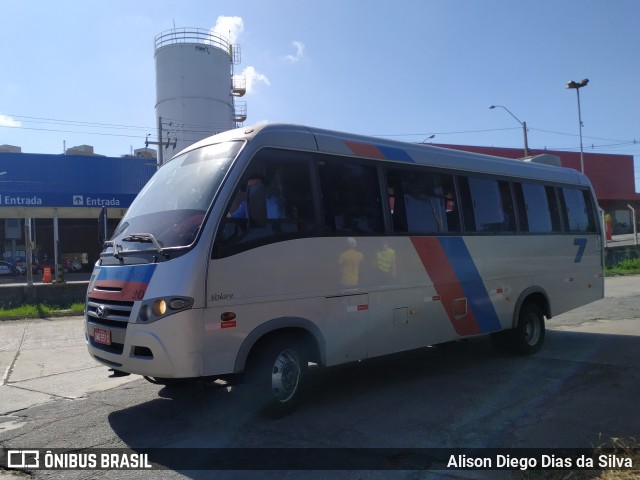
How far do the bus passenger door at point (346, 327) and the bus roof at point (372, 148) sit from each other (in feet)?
5.76

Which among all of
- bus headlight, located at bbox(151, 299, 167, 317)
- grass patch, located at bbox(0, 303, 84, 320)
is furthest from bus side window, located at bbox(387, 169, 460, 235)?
grass patch, located at bbox(0, 303, 84, 320)

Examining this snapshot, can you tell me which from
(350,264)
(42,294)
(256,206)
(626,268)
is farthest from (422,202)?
(626,268)

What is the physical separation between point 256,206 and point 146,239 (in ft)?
3.73

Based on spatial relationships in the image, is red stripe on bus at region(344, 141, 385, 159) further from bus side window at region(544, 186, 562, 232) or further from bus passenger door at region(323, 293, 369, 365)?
bus side window at region(544, 186, 562, 232)

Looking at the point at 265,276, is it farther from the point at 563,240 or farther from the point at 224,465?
the point at 563,240

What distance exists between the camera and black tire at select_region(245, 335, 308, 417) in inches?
222

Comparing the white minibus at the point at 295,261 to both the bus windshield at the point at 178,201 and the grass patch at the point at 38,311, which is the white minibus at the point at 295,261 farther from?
the grass patch at the point at 38,311

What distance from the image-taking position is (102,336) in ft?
18.7

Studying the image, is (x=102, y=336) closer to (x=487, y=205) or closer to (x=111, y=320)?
(x=111, y=320)

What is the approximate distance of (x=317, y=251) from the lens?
6.20 meters

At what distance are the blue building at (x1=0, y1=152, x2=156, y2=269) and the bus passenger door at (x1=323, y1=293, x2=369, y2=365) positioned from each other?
34666 millimetres

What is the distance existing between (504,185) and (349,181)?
3500 mm

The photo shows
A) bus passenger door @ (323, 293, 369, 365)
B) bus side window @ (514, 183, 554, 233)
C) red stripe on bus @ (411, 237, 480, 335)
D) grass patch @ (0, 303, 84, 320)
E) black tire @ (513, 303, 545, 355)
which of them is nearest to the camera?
bus passenger door @ (323, 293, 369, 365)

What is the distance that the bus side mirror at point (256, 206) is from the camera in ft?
18.4
